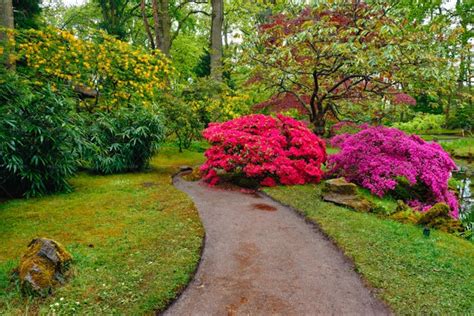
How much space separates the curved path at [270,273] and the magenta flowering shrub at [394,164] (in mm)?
2325

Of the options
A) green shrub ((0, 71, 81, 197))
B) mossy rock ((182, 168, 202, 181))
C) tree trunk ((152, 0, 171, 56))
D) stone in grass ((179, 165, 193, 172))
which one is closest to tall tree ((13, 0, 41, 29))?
tree trunk ((152, 0, 171, 56))

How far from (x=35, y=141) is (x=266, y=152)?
14.6ft

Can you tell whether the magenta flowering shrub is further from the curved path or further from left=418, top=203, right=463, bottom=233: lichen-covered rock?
the curved path

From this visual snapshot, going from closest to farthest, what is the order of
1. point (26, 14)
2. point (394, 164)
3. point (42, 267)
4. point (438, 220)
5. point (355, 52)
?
point (42, 267), point (438, 220), point (394, 164), point (355, 52), point (26, 14)

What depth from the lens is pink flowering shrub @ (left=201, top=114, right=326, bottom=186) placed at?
6934mm

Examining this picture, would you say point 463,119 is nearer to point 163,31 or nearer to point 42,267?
point 163,31

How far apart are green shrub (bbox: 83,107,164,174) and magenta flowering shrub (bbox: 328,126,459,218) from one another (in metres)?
4.70

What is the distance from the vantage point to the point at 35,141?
5.49 metres

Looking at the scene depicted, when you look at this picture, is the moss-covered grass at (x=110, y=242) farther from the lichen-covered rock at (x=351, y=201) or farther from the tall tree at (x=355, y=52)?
the tall tree at (x=355, y=52)

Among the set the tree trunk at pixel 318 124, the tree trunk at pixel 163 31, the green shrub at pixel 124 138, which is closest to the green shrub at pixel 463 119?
the tree trunk at pixel 318 124

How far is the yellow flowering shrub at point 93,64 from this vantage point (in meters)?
7.80

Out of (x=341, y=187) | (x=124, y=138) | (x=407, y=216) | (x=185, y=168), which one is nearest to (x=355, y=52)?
(x=341, y=187)

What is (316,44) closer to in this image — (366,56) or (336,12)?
(336,12)

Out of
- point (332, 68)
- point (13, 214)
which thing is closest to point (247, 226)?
point (13, 214)
